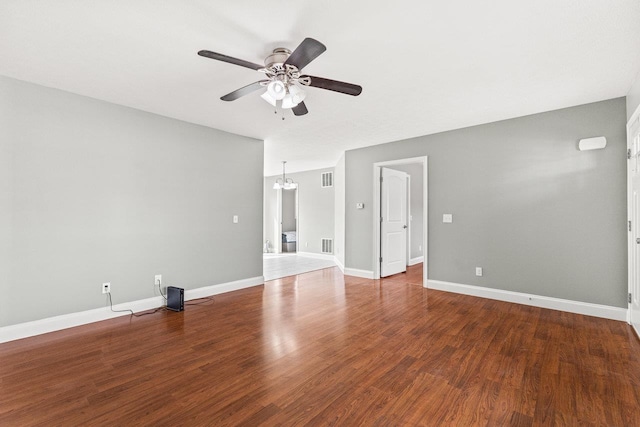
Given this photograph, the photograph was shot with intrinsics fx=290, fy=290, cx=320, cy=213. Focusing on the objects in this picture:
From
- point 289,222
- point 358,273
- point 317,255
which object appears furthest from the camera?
point 289,222

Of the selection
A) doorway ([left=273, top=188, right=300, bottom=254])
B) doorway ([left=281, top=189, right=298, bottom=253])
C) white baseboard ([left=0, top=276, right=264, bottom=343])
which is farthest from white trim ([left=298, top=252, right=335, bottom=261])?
white baseboard ([left=0, top=276, right=264, bottom=343])

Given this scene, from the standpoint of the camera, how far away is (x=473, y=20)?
1975 millimetres

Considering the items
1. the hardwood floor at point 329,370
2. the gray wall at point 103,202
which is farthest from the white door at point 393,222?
the gray wall at point 103,202

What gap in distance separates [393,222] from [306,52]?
14.4 ft

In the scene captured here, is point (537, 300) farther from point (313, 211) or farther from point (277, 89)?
point (313, 211)

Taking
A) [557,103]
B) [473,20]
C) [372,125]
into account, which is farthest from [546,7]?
[372,125]

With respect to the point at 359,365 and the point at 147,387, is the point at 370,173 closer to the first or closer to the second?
the point at 359,365

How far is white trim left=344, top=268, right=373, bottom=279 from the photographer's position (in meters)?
5.54

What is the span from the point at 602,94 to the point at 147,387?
5.16 meters

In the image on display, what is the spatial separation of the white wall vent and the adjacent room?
274 centimetres

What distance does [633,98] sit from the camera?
116 inches

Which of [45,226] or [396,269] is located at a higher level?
[45,226]

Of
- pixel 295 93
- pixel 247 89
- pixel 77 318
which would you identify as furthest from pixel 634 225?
pixel 77 318

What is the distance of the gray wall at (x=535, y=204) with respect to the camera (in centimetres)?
337
